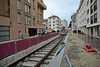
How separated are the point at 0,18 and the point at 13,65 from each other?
1084 cm

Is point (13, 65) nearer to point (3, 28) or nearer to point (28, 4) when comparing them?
point (3, 28)

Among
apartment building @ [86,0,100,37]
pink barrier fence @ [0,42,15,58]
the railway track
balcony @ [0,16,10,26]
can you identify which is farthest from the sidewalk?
apartment building @ [86,0,100,37]

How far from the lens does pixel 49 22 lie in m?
65.1

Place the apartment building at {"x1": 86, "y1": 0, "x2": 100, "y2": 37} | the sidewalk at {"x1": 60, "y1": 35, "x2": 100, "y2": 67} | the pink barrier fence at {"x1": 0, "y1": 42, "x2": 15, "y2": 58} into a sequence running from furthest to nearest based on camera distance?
the apartment building at {"x1": 86, "y1": 0, "x2": 100, "y2": 37}
the pink barrier fence at {"x1": 0, "y1": 42, "x2": 15, "y2": 58}
the sidewalk at {"x1": 60, "y1": 35, "x2": 100, "y2": 67}

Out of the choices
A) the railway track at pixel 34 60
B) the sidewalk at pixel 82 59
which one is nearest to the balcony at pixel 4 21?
the railway track at pixel 34 60

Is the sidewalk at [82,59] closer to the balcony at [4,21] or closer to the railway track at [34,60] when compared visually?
the railway track at [34,60]

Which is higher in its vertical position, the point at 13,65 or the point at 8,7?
the point at 8,7

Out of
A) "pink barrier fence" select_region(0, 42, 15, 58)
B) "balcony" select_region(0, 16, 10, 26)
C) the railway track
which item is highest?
"balcony" select_region(0, 16, 10, 26)

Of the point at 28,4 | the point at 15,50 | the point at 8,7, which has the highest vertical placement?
the point at 28,4

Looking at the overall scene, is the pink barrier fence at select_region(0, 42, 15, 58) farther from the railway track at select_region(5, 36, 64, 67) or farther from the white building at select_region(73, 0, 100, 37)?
the white building at select_region(73, 0, 100, 37)

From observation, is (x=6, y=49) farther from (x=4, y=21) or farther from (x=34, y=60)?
(x=4, y=21)

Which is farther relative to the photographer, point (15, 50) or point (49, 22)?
point (49, 22)

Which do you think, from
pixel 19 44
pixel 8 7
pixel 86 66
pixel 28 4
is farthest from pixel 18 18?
pixel 86 66

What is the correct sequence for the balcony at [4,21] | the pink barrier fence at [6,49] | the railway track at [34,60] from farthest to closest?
the balcony at [4,21]
the pink barrier fence at [6,49]
the railway track at [34,60]
